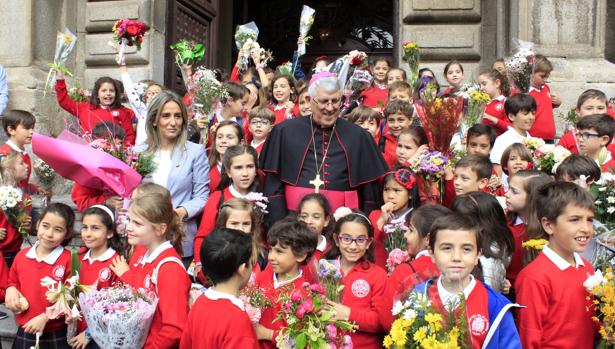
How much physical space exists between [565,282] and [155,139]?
9.80ft

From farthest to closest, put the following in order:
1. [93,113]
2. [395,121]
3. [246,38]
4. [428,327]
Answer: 1. [246,38]
2. [93,113]
3. [395,121]
4. [428,327]

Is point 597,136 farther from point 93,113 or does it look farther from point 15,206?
point 93,113

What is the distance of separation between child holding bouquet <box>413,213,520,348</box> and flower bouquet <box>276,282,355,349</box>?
16.2 inches

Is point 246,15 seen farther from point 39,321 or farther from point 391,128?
→ point 39,321

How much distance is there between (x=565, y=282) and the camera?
3287mm

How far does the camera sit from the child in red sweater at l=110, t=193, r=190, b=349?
3.44 meters

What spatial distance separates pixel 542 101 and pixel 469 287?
4.38 m

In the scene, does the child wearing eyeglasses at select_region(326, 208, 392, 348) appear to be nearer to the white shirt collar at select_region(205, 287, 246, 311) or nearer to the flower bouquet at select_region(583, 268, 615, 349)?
the white shirt collar at select_region(205, 287, 246, 311)

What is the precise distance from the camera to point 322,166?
16.2 ft

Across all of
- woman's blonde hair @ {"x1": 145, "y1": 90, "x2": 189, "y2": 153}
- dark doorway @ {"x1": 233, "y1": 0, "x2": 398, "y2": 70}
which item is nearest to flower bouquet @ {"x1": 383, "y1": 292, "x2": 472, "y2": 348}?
woman's blonde hair @ {"x1": 145, "y1": 90, "x2": 189, "y2": 153}

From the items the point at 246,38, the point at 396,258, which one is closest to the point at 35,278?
the point at 396,258

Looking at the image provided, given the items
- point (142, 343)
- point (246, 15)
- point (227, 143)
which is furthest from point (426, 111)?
point (246, 15)

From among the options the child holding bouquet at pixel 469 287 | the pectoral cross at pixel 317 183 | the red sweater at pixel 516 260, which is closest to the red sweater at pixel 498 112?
the pectoral cross at pixel 317 183

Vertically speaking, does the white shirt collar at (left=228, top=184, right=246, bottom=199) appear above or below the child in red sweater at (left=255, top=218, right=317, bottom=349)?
above
